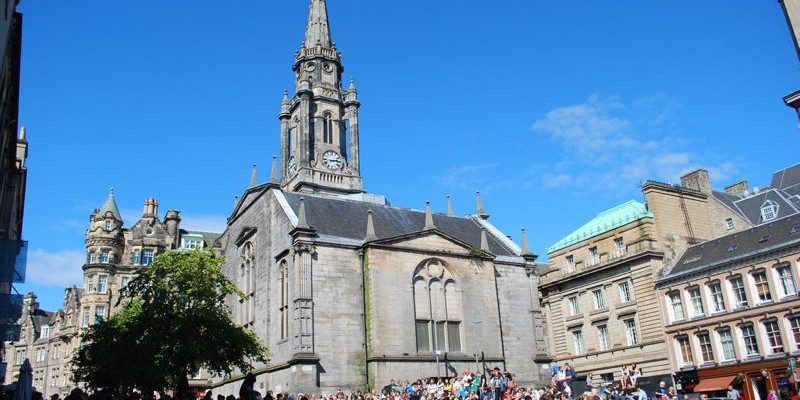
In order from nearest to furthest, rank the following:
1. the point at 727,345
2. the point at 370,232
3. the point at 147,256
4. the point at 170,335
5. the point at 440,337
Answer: the point at 170,335
the point at 440,337
the point at 370,232
the point at 727,345
the point at 147,256

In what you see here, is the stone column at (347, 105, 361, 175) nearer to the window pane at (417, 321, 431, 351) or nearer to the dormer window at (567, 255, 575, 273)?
the dormer window at (567, 255, 575, 273)

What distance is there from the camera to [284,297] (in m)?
37.3

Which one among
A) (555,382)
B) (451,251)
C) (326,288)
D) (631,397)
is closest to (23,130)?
(326,288)

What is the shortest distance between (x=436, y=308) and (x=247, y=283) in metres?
12.6

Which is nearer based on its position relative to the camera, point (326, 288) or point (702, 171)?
point (326, 288)

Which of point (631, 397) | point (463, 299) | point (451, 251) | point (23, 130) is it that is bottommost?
point (631, 397)

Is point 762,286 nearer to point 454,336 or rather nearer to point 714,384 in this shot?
point 714,384

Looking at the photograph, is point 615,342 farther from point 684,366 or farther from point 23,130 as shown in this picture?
point 23,130

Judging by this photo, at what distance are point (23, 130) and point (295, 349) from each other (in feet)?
62.6

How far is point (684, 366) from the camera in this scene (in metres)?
44.2

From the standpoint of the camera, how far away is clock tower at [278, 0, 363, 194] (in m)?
70.1

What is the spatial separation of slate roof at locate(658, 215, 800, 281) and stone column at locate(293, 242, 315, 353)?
1004 inches

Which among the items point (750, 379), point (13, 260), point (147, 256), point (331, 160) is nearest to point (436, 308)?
point (750, 379)

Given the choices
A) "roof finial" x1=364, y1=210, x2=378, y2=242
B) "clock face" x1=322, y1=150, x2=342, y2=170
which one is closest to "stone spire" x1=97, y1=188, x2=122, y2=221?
"clock face" x1=322, y1=150, x2=342, y2=170
